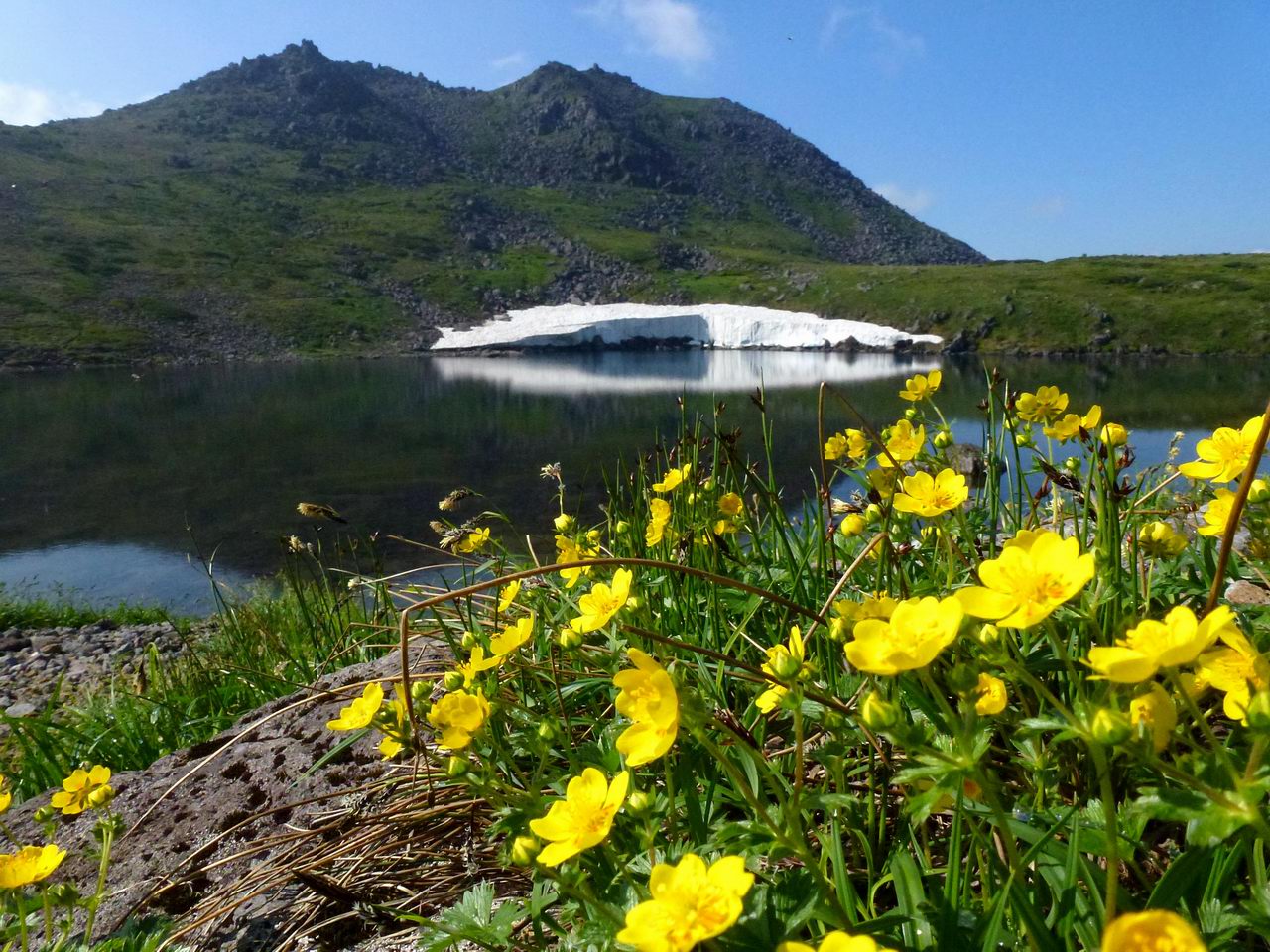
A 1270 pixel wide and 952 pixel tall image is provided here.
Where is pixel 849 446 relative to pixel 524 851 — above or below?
above

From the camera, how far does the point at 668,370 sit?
37.8m

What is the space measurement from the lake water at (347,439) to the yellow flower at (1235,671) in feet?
5.36

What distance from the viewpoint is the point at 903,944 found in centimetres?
89

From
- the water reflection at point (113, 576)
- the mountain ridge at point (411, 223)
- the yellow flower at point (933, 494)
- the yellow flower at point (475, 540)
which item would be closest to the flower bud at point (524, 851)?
the yellow flower at point (933, 494)

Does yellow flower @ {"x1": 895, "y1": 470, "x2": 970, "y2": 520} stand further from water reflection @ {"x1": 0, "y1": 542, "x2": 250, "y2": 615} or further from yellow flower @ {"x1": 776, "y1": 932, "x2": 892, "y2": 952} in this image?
water reflection @ {"x1": 0, "y1": 542, "x2": 250, "y2": 615}

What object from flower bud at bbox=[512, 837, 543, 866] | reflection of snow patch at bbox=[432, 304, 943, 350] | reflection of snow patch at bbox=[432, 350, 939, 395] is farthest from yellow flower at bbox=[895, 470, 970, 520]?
reflection of snow patch at bbox=[432, 304, 943, 350]

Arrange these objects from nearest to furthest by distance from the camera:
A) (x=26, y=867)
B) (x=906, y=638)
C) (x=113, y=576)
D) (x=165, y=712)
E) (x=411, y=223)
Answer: (x=906, y=638)
(x=26, y=867)
(x=165, y=712)
(x=113, y=576)
(x=411, y=223)

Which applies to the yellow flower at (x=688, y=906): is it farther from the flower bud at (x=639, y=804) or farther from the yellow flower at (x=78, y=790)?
the yellow flower at (x=78, y=790)

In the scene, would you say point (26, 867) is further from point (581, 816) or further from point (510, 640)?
point (581, 816)

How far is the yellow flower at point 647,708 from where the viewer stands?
33.9 inches

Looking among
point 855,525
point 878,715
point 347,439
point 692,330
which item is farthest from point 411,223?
point 878,715

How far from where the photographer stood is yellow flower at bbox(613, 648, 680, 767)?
Answer: 33.9 inches

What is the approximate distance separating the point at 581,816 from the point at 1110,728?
551 millimetres

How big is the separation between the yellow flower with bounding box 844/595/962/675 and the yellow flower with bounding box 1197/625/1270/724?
269mm
